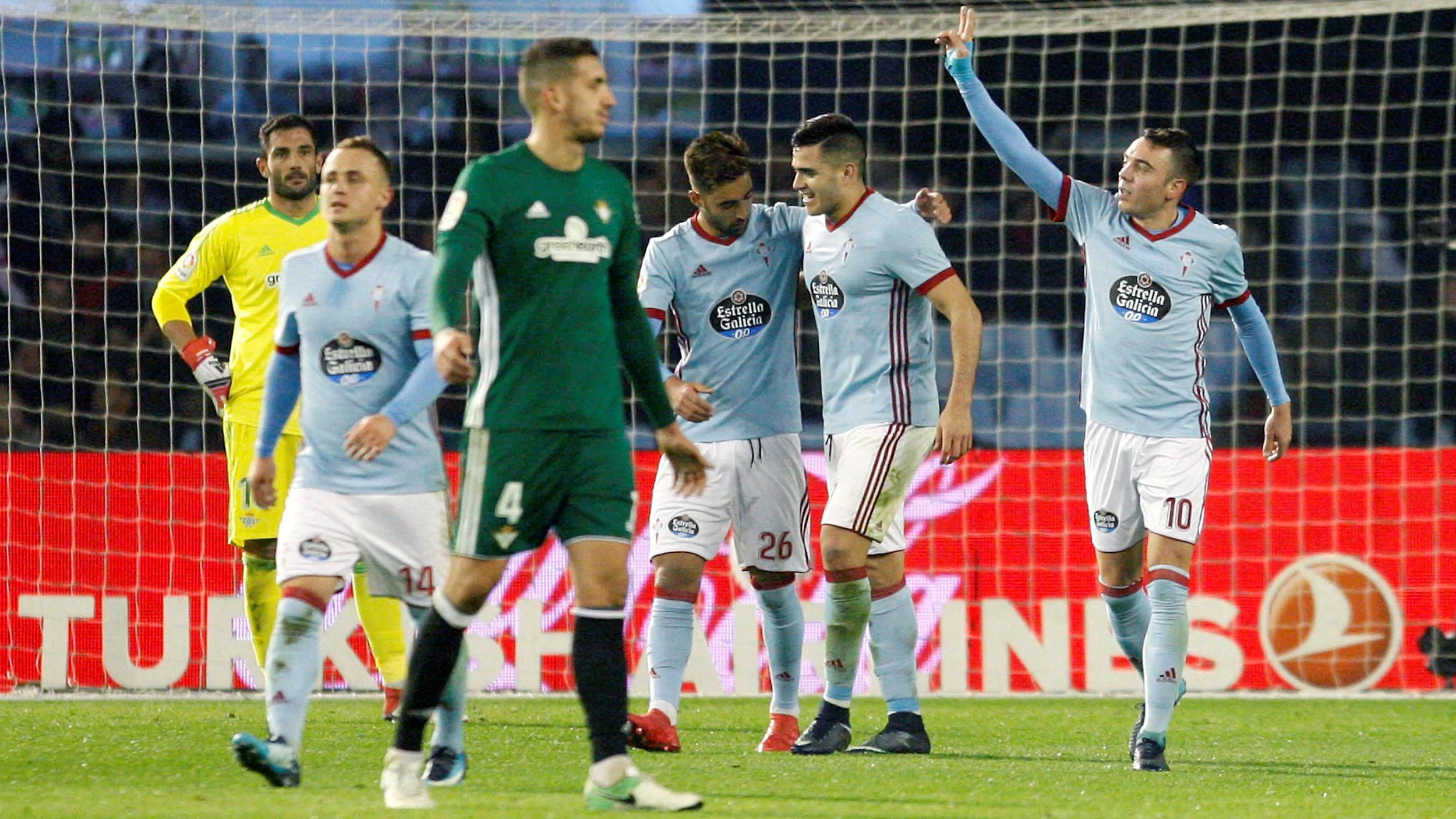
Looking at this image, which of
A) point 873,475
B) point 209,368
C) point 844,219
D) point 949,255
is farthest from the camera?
point 949,255

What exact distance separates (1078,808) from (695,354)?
7.81 ft

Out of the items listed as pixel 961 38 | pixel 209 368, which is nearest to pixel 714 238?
pixel 961 38

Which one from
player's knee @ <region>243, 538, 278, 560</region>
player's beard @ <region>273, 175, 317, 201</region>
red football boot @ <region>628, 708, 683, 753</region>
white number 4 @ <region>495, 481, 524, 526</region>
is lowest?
red football boot @ <region>628, 708, 683, 753</region>

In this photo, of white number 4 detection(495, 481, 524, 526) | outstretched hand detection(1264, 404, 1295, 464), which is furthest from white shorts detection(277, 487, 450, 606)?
outstretched hand detection(1264, 404, 1295, 464)

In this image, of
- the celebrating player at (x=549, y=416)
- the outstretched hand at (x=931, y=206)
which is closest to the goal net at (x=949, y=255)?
the outstretched hand at (x=931, y=206)

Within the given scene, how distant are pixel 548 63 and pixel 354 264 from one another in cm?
99

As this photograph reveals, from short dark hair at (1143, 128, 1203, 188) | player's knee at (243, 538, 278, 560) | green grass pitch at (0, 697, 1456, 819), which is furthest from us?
player's knee at (243, 538, 278, 560)

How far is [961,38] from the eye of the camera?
20.9 feet

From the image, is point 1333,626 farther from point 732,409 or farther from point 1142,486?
point 732,409

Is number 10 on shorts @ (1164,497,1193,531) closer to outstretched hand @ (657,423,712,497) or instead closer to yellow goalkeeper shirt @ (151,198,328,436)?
outstretched hand @ (657,423,712,497)

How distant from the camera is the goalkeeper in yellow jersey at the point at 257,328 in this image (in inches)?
274

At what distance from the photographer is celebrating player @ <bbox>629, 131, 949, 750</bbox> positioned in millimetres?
6582

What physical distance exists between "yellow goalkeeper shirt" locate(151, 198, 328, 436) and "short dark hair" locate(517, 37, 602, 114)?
8.98ft

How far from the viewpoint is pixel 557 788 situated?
5176mm
